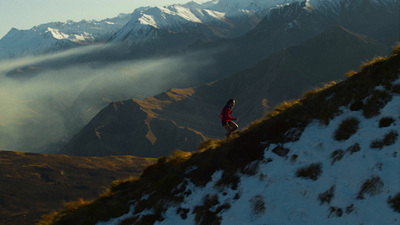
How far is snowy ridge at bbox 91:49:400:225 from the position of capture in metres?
10.1

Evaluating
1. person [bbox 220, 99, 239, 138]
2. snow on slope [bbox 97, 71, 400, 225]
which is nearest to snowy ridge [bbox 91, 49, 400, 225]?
snow on slope [bbox 97, 71, 400, 225]

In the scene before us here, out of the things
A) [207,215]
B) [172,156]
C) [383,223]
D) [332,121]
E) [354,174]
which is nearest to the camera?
[383,223]

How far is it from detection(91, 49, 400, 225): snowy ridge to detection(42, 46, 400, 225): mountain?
30mm

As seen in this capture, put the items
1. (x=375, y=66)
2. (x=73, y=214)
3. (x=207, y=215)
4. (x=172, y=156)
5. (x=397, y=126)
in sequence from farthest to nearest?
(x=172, y=156) < (x=73, y=214) < (x=375, y=66) < (x=207, y=215) < (x=397, y=126)

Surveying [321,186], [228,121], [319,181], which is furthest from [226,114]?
[321,186]

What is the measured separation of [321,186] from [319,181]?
227 millimetres

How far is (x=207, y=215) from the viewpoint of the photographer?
12516mm

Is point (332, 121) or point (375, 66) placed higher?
point (375, 66)

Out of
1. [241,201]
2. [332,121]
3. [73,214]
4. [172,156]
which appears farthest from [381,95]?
[73,214]

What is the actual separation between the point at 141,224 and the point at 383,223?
826cm

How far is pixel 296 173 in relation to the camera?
1219 cm

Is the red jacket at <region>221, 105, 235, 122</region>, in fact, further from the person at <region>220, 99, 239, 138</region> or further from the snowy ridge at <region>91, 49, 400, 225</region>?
the snowy ridge at <region>91, 49, 400, 225</region>

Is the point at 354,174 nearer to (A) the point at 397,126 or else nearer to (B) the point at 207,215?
(A) the point at 397,126

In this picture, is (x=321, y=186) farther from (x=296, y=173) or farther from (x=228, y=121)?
(x=228, y=121)
